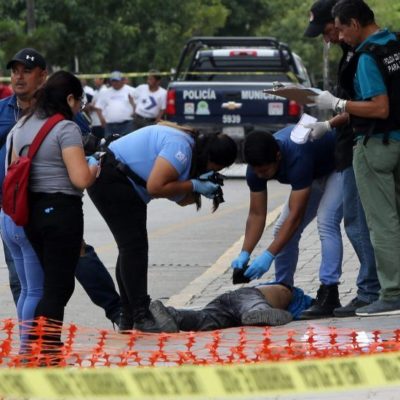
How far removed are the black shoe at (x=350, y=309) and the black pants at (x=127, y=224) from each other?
3.86 feet

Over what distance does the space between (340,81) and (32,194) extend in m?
2.22

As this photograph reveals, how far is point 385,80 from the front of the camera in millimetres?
8453

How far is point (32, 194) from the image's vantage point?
7480 mm

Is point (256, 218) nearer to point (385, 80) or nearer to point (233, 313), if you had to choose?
point (233, 313)

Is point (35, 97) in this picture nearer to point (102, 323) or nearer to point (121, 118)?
point (102, 323)

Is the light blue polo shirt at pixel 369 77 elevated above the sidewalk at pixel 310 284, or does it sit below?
above

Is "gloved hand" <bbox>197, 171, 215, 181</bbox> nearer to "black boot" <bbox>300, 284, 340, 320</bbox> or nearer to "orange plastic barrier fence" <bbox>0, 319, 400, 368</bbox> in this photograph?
"orange plastic barrier fence" <bbox>0, 319, 400, 368</bbox>

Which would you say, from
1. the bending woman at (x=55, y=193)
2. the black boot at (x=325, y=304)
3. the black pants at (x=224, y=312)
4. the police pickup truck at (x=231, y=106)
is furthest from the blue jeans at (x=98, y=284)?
the police pickup truck at (x=231, y=106)

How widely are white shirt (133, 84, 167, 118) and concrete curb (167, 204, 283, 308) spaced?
1262 cm

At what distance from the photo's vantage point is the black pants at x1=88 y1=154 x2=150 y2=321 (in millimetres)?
8703

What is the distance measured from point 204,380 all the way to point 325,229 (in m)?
4.11

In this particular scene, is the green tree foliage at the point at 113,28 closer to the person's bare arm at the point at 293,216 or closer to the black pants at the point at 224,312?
the person's bare arm at the point at 293,216

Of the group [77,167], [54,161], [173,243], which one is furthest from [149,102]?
[77,167]

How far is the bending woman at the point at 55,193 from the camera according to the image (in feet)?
24.3
